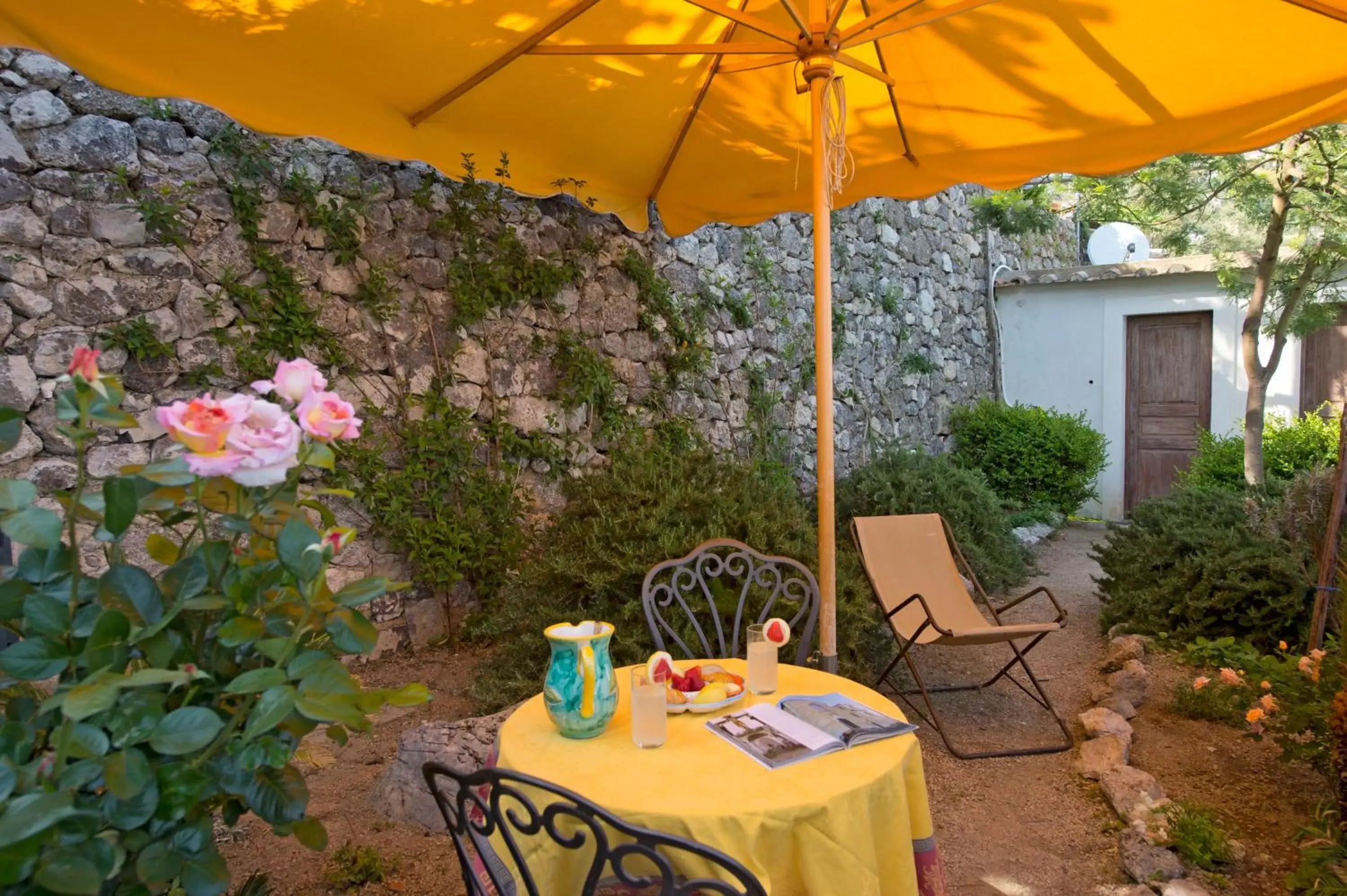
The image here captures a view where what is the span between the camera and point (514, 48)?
2.73m

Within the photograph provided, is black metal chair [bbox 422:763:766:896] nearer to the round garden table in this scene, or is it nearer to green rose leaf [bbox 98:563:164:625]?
the round garden table

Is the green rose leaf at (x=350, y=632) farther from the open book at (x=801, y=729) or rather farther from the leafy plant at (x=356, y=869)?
the leafy plant at (x=356, y=869)

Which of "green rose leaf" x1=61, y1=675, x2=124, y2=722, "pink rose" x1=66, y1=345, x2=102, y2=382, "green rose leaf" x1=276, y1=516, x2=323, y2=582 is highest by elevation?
"pink rose" x1=66, y1=345, x2=102, y2=382

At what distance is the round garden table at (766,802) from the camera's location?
1.35 metres

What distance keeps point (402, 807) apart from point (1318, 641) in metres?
3.17

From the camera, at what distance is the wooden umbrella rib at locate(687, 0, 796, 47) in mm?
2379

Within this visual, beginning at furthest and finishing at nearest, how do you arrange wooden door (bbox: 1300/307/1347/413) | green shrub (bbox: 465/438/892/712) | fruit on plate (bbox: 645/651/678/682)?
wooden door (bbox: 1300/307/1347/413)
green shrub (bbox: 465/438/892/712)
fruit on plate (bbox: 645/651/678/682)

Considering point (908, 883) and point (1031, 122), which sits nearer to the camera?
point (908, 883)

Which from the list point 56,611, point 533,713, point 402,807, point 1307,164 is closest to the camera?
point 56,611

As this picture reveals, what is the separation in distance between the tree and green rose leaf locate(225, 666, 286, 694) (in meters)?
5.43

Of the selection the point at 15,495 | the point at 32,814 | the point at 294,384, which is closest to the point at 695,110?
the point at 294,384

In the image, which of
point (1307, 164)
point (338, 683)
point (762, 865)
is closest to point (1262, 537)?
point (1307, 164)

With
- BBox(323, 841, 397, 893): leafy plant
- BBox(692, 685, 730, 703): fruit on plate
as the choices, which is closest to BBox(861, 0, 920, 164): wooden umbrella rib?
BBox(692, 685, 730, 703): fruit on plate

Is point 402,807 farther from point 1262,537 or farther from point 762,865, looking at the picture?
point 1262,537
